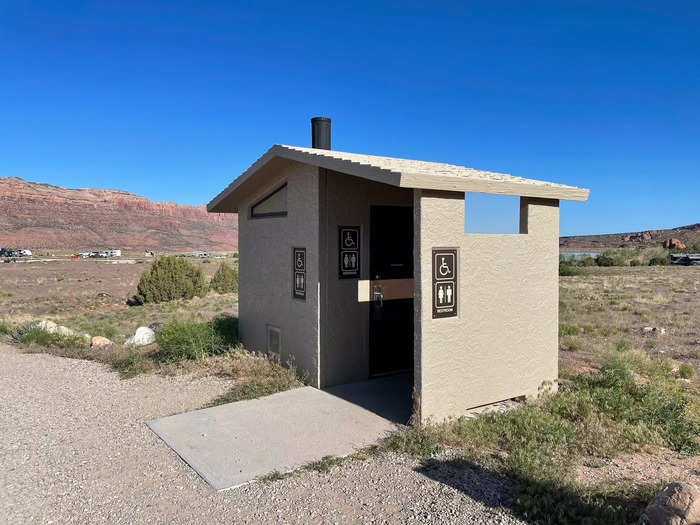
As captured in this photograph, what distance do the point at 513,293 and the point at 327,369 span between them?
273cm

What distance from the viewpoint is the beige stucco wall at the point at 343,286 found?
Result: 770cm

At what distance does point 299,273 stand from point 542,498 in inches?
187

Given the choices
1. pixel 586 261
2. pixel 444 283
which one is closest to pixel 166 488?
pixel 444 283

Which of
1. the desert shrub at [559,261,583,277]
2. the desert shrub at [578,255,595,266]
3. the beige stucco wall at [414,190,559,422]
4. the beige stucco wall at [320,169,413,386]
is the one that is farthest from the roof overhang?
the desert shrub at [578,255,595,266]

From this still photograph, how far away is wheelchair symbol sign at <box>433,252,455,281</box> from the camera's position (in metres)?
6.18

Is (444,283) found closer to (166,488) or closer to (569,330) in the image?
(166,488)

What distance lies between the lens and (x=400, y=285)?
331 inches

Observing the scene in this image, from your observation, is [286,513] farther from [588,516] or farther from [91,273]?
[91,273]

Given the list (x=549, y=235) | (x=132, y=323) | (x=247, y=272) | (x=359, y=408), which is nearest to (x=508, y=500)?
(x=359, y=408)

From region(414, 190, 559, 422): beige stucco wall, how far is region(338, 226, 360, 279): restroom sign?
1935 mm

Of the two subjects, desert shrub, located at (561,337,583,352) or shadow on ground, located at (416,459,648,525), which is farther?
desert shrub, located at (561,337,583,352)

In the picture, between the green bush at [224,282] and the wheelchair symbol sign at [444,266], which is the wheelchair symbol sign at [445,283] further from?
the green bush at [224,282]

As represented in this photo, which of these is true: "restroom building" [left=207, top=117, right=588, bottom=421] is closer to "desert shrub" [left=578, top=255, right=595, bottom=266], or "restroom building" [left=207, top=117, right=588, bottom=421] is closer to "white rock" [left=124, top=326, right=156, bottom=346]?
"white rock" [left=124, top=326, right=156, bottom=346]

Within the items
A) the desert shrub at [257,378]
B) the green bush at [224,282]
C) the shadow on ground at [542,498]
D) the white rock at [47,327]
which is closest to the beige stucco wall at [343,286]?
the desert shrub at [257,378]
